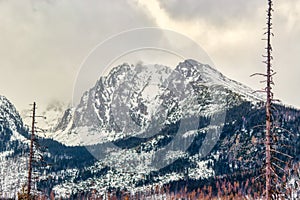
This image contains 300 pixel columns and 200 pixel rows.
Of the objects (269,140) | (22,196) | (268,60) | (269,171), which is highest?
(268,60)

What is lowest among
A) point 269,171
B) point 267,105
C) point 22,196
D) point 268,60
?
point 22,196

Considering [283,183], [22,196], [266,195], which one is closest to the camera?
[283,183]

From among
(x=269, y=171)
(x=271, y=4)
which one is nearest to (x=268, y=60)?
(x=271, y=4)

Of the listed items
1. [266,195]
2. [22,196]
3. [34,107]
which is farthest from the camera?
[22,196]

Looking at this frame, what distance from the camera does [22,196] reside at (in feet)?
145

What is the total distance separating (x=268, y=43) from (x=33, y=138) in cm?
1918

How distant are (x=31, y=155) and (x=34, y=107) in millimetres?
3971

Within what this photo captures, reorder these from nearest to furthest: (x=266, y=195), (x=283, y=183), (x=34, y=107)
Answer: (x=283, y=183)
(x=266, y=195)
(x=34, y=107)

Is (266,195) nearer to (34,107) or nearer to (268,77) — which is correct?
(268,77)

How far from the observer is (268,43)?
91.0 feet

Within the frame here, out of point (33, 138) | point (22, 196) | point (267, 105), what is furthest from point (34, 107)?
point (267, 105)

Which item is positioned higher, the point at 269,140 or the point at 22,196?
the point at 269,140

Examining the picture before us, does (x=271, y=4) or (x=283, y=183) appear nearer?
(x=283, y=183)

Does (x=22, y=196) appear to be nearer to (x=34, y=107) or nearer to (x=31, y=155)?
(x=31, y=155)
